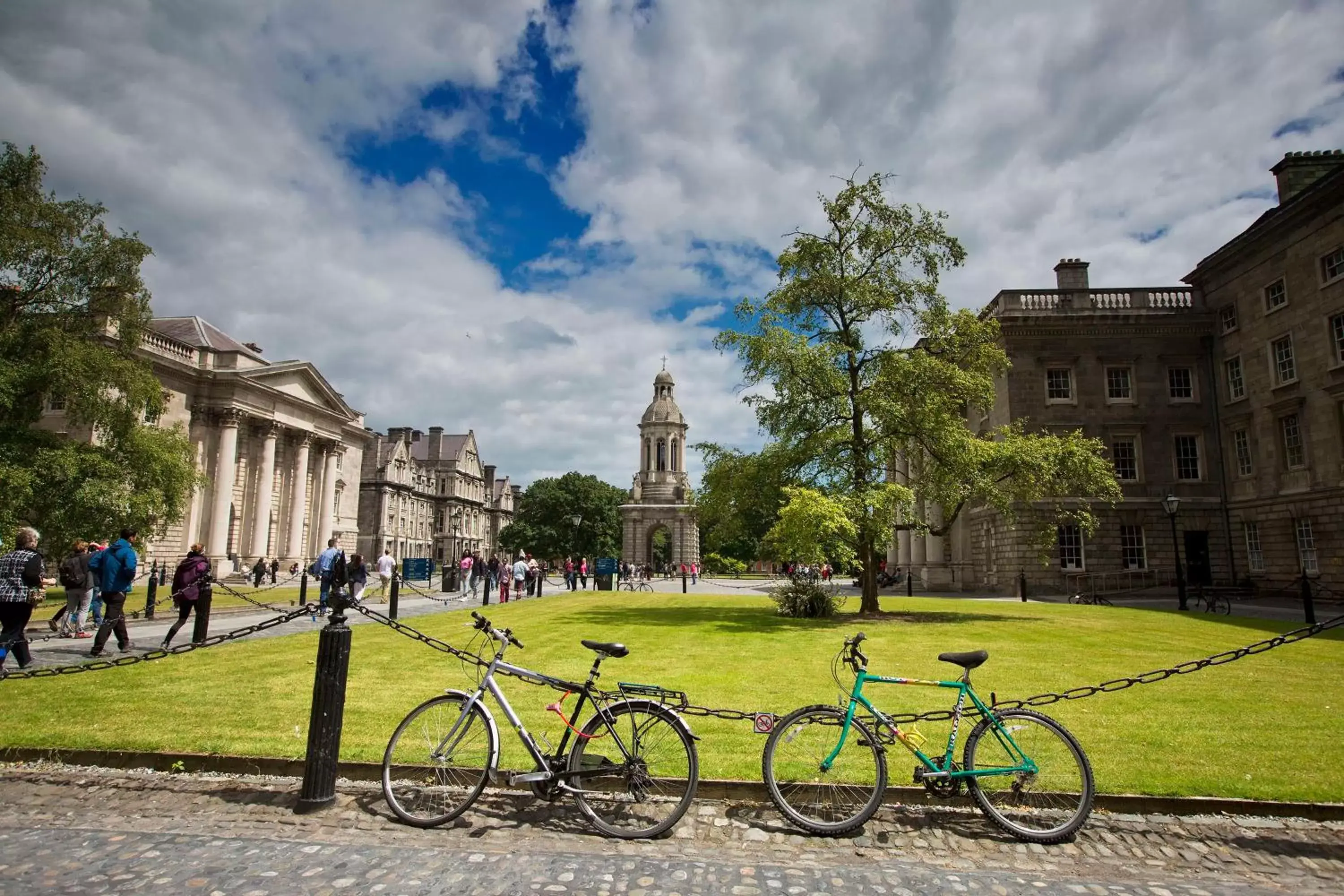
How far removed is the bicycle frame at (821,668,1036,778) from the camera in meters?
5.31

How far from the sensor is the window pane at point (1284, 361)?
1132 inches

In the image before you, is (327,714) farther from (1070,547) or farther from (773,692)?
(1070,547)

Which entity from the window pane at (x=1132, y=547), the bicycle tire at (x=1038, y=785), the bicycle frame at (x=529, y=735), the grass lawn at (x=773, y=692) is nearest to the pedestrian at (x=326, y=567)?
the grass lawn at (x=773, y=692)

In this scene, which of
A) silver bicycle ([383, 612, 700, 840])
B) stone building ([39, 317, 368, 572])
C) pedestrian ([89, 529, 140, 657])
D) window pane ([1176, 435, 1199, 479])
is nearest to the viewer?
silver bicycle ([383, 612, 700, 840])

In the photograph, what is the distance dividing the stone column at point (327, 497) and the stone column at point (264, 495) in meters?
→ 7.17

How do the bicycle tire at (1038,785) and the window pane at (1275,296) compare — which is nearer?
the bicycle tire at (1038,785)

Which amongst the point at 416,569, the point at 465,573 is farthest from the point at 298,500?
the point at 465,573

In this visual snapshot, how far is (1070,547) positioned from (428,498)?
276ft

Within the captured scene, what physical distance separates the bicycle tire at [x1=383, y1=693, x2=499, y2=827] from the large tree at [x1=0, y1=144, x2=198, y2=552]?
24.7 metres

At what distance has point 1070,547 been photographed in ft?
110

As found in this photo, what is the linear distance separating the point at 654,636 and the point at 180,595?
8766mm

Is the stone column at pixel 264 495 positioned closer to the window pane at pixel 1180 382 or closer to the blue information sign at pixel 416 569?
the blue information sign at pixel 416 569

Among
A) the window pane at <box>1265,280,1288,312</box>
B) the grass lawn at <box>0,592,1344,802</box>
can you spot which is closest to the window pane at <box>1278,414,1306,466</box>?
the window pane at <box>1265,280,1288,312</box>

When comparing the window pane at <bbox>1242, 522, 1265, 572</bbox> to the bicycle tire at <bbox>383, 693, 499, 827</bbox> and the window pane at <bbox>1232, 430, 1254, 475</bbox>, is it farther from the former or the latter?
the bicycle tire at <bbox>383, 693, 499, 827</bbox>
